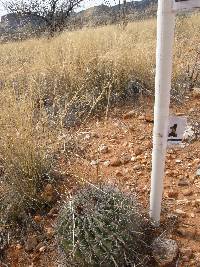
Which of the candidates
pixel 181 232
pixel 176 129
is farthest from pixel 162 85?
pixel 181 232

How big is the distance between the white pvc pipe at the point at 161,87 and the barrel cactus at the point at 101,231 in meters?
0.18

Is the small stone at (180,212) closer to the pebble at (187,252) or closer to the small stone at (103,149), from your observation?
the pebble at (187,252)

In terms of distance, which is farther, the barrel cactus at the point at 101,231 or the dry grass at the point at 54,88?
the dry grass at the point at 54,88

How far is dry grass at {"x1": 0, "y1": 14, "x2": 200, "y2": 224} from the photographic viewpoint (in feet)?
8.55

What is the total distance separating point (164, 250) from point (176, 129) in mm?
578

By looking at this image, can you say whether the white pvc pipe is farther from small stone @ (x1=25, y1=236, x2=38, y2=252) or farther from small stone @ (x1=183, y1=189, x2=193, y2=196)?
small stone @ (x1=25, y1=236, x2=38, y2=252)

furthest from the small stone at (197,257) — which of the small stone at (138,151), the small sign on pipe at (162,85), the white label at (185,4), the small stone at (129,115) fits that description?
the small stone at (129,115)

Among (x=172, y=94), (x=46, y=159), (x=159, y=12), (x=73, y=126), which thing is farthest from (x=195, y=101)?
(x=159, y=12)

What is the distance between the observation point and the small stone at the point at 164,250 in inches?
79.0

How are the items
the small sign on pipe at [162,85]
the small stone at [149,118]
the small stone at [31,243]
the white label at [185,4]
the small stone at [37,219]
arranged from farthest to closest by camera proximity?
the small stone at [149,118]
the small stone at [37,219]
the small stone at [31,243]
the small sign on pipe at [162,85]
the white label at [185,4]

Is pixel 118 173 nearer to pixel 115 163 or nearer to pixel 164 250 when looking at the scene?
pixel 115 163

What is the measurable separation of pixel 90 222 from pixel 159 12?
0.95 m

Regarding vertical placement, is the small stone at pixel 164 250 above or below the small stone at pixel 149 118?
below

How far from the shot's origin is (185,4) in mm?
1623
